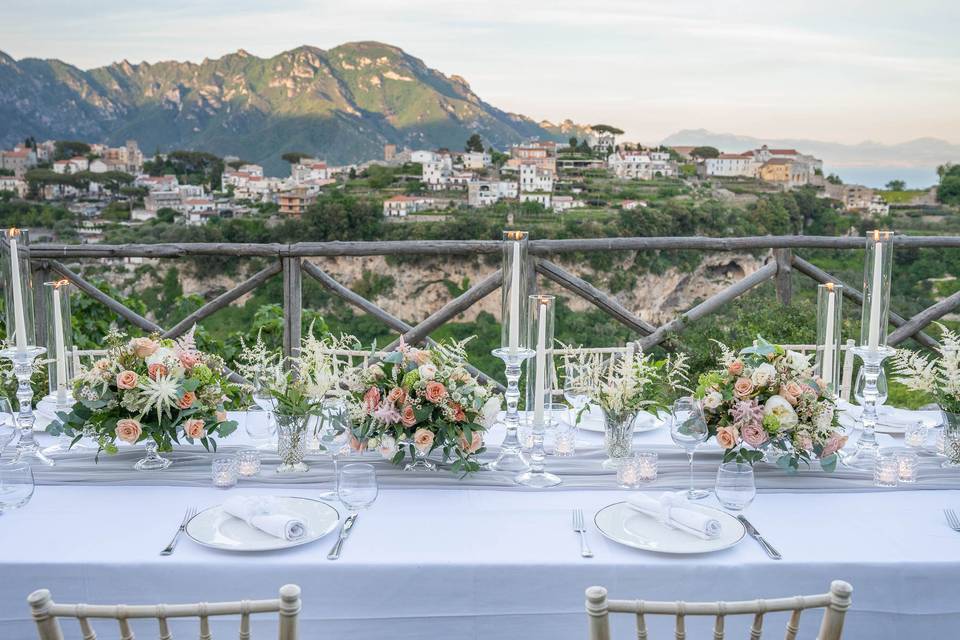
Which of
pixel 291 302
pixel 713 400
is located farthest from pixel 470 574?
pixel 291 302

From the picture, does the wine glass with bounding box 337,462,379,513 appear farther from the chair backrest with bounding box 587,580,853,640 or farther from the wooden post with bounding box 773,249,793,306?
the wooden post with bounding box 773,249,793,306

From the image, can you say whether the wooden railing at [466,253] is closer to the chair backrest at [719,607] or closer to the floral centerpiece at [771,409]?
the floral centerpiece at [771,409]

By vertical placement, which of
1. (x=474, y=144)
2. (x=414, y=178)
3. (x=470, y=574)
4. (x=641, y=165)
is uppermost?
(x=474, y=144)

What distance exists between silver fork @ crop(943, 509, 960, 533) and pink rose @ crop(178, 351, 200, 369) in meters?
1.42

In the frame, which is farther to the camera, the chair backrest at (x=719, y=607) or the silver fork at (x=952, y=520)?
the silver fork at (x=952, y=520)

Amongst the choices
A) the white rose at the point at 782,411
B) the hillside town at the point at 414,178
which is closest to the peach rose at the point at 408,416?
the white rose at the point at 782,411

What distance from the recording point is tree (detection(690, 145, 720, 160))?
792 inches

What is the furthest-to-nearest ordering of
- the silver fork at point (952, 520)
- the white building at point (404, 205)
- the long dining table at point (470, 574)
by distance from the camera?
the white building at point (404, 205), the silver fork at point (952, 520), the long dining table at point (470, 574)

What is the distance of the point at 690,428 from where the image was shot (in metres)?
1.56

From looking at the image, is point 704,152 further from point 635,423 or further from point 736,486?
point 736,486

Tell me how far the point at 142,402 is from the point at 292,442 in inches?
11.7

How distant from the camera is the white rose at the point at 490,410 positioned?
1.66 metres

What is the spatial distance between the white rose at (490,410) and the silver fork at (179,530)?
56cm

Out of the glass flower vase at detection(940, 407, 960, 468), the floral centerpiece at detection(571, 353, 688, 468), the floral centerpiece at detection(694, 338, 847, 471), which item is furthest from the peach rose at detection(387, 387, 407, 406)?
the glass flower vase at detection(940, 407, 960, 468)
